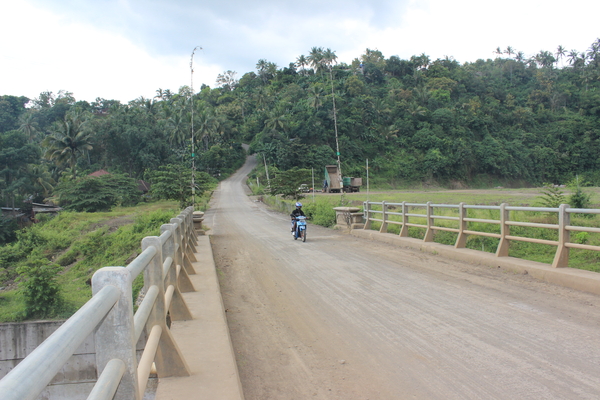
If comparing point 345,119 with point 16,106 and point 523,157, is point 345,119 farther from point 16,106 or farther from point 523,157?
point 16,106

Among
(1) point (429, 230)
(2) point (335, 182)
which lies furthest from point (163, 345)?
(2) point (335, 182)

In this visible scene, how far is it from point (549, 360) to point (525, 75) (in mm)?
130618

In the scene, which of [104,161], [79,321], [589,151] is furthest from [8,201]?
[589,151]

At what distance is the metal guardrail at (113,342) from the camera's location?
1.24 meters

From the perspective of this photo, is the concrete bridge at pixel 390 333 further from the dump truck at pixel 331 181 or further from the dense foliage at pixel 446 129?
the dense foliage at pixel 446 129

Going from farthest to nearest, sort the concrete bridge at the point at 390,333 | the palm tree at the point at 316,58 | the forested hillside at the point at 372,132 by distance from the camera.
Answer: the palm tree at the point at 316,58
the forested hillside at the point at 372,132
the concrete bridge at the point at 390,333

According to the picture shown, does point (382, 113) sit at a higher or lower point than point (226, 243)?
higher

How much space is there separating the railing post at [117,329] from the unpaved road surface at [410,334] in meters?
2.23

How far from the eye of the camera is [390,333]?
572 centimetres

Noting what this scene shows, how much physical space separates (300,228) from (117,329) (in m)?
13.6

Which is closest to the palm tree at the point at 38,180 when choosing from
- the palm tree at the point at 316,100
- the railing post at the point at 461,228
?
the palm tree at the point at 316,100

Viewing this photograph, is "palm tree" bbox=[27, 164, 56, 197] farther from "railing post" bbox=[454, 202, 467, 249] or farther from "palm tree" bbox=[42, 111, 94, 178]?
"railing post" bbox=[454, 202, 467, 249]

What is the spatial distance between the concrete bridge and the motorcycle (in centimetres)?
528

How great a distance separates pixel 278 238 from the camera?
17.6 metres
